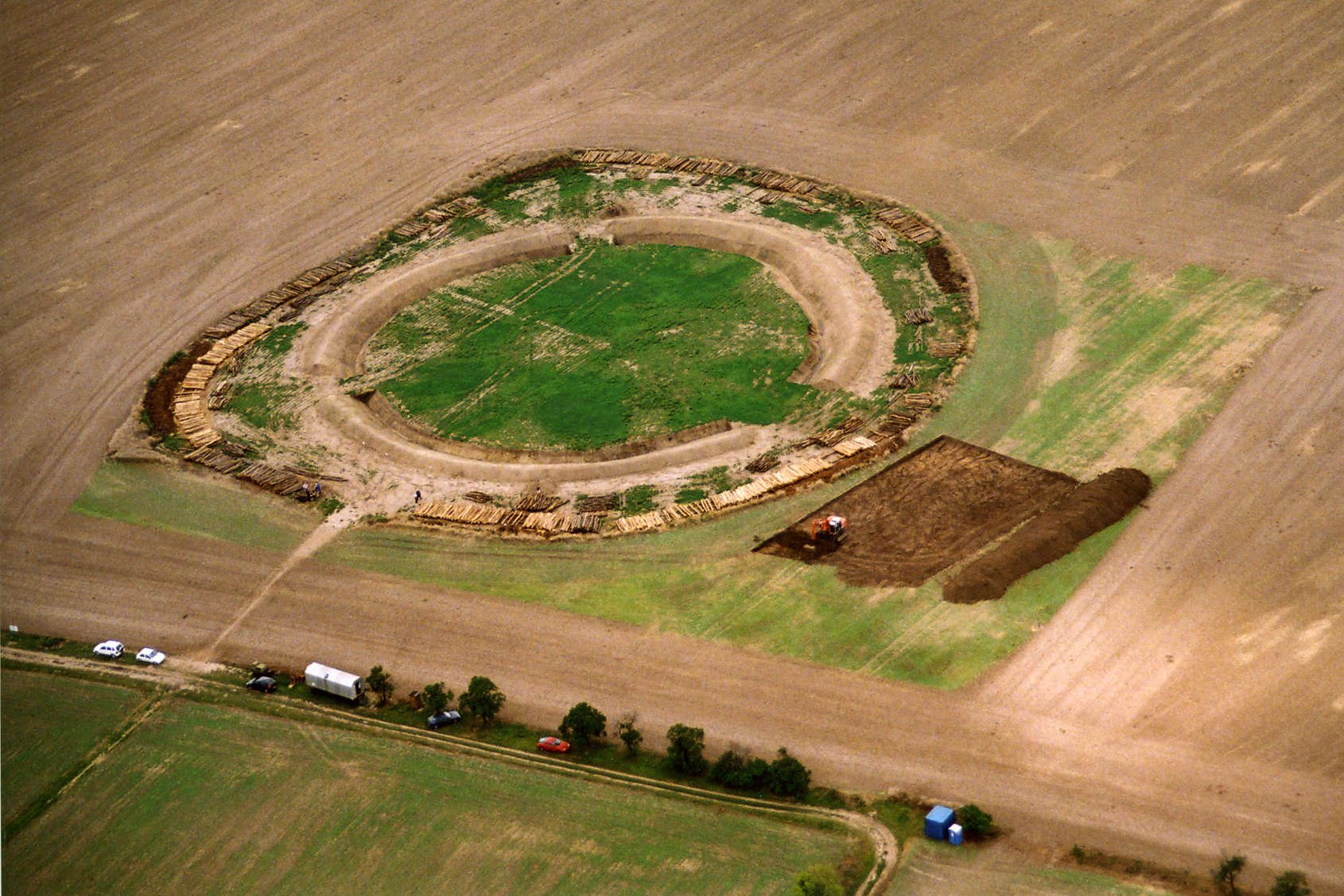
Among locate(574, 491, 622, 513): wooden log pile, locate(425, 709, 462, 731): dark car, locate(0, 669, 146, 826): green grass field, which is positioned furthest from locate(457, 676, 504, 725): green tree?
locate(0, 669, 146, 826): green grass field

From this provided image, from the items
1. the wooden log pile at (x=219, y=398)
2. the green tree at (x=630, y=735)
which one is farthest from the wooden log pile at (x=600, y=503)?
→ the wooden log pile at (x=219, y=398)

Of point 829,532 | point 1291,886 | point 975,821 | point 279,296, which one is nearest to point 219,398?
point 279,296

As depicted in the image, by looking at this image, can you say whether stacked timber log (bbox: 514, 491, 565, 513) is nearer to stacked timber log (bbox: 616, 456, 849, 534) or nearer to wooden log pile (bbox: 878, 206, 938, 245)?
stacked timber log (bbox: 616, 456, 849, 534)

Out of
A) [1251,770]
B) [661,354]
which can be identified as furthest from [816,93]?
[1251,770]

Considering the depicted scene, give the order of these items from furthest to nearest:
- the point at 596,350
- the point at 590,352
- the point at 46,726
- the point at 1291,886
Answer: the point at 596,350 < the point at 590,352 < the point at 46,726 < the point at 1291,886

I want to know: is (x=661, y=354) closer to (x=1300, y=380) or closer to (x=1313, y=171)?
(x=1300, y=380)

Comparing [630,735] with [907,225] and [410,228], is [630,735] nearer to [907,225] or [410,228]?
[907,225]
